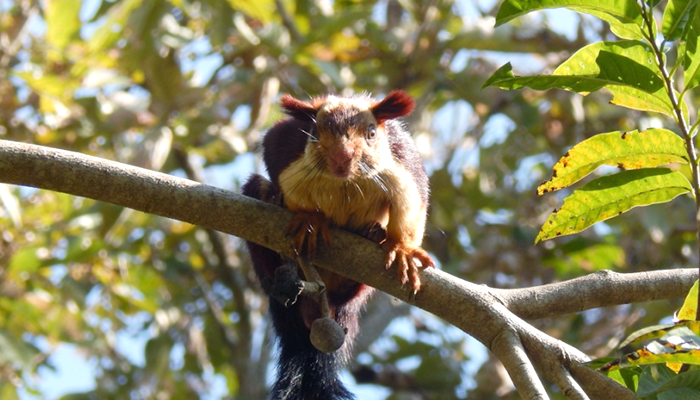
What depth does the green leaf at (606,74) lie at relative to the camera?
5.82 feet

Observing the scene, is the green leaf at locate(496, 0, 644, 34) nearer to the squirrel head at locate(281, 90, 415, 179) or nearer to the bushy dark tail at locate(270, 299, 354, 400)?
the squirrel head at locate(281, 90, 415, 179)

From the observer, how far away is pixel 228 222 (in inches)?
92.6

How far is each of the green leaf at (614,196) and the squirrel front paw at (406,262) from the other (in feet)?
1.73

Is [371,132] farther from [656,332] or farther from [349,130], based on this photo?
[656,332]

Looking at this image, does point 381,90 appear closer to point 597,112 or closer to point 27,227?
point 597,112

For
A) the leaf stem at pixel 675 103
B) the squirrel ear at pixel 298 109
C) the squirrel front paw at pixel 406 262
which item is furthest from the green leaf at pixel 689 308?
the squirrel ear at pixel 298 109

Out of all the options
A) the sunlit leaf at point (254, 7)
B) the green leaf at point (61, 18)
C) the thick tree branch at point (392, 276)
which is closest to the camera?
the thick tree branch at point (392, 276)

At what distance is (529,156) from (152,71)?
282 centimetres

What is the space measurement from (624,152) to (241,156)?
4.01 m

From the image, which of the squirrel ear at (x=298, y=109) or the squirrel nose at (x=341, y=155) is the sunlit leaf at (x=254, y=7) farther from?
the squirrel nose at (x=341, y=155)

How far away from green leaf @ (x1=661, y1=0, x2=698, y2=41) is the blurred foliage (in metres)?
2.96

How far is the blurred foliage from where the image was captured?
16.4 feet

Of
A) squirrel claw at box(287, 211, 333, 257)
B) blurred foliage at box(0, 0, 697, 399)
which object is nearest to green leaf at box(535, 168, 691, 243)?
squirrel claw at box(287, 211, 333, 257)

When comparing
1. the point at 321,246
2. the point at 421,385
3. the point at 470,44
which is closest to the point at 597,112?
the point at 470,44
